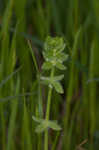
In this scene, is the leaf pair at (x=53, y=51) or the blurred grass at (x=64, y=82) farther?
the blurred grass at (x=64, y=82)

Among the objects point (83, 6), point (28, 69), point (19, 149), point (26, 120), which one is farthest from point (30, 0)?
point (26, 120)

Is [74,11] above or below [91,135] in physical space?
above

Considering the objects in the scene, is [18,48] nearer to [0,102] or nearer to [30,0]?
[30,0]

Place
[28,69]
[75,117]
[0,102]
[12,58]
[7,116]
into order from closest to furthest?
[0,102], [12,58], [7,116], [75,117], [28,69]

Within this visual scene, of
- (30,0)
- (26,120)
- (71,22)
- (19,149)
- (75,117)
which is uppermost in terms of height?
(30,0)

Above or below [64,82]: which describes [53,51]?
above

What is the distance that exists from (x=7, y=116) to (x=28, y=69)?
35 centimetres

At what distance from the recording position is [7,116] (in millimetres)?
1271

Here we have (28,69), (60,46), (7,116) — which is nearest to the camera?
(60,46)

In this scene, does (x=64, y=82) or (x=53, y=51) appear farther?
(x=64, y=82)

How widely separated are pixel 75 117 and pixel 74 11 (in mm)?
517

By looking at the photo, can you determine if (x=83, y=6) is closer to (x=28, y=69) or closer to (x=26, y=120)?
(x=28, y=69)

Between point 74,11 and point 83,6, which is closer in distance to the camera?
point 74,11

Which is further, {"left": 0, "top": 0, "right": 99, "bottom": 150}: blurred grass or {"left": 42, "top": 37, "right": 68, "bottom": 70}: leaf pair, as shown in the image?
{"left": 0, "top": 0, "right": 99, "bottom": 150}: blurred grass
